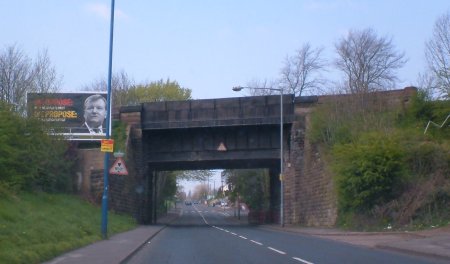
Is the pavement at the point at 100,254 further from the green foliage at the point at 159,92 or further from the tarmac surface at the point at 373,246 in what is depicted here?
the green foliage at the point at 159,92

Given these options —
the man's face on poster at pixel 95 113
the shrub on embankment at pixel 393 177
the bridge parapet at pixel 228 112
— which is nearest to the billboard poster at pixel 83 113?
the man's face on poster at pixel 95 113

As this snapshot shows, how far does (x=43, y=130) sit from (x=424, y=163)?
777 inches

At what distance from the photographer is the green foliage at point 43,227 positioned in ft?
60.5

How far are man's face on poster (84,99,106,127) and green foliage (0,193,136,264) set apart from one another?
10.7 m

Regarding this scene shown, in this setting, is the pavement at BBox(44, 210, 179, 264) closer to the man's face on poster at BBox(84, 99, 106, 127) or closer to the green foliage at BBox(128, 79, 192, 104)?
the man's face on poster at BBox(84, 99, 106, 127)

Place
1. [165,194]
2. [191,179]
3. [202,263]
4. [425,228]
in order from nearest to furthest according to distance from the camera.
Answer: [202,263]
[425,228]
[191,179]
[165,194]

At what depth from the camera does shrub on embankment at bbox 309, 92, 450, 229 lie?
111ft

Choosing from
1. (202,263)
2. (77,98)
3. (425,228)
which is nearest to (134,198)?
(77,98)

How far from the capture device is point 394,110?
148ft

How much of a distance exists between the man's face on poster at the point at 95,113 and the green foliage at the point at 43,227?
1067 centimetres

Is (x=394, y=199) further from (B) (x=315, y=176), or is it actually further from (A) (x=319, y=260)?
(A) (x=319, y=260)

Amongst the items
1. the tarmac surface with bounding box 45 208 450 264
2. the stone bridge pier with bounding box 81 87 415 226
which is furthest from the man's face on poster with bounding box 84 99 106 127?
the tarmac surface with bounding box 45 208 450 264

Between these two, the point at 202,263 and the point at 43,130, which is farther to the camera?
the point at 43,130

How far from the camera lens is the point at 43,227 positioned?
78.7ft
